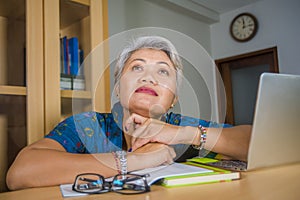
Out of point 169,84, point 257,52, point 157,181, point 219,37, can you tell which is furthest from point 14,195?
point 219,37

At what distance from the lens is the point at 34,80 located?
129 centimetres

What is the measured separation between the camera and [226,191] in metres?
0.53

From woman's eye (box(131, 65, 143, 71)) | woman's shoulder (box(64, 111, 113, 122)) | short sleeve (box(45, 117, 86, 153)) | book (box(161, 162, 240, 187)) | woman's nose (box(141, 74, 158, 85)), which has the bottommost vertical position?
book (box(161, 162, 240, 187))

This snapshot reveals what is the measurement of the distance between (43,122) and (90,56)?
1.40 feet

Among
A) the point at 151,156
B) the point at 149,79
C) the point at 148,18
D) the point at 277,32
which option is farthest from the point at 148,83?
the point at 277,32

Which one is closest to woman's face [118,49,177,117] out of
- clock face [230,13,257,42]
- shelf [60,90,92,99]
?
shelf [60,90,92,99]

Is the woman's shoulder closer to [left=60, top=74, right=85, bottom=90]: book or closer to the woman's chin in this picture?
the woman's chin

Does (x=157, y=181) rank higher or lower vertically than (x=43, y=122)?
lower

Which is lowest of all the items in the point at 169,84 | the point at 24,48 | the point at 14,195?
the point at 14,195

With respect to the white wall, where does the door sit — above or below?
below

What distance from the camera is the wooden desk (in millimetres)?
494

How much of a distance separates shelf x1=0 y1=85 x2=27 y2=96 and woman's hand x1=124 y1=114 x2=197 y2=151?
600 millimetres

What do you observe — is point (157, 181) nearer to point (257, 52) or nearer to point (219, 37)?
point (257, 52)

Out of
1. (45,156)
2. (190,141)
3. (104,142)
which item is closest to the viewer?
(45,156)
